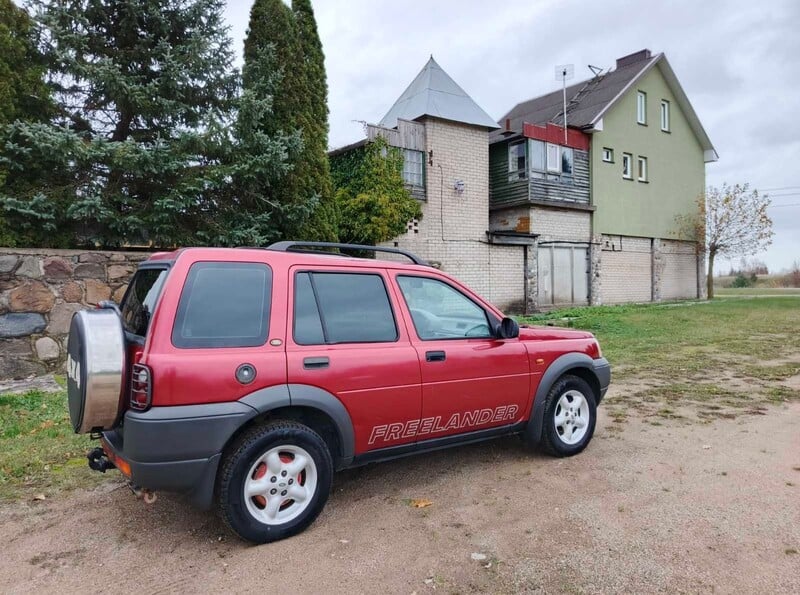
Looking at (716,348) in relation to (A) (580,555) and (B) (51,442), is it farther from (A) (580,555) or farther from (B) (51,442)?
(B) (51,442)

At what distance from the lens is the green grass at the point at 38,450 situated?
13.4ft

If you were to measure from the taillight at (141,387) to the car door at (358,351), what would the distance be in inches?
29.5

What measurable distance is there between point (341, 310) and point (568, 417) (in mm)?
2277

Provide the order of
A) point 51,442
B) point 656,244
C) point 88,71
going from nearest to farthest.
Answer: point 51,442 < point 88,71 < point 656,244

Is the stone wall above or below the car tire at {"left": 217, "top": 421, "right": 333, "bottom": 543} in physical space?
above

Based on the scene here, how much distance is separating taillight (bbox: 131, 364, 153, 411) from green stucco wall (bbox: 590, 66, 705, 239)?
21.5 meters

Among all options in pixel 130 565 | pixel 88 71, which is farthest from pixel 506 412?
pixel 88 71

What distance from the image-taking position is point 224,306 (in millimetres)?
3146

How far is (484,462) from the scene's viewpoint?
450 cm

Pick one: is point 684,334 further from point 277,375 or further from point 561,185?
point 277,375

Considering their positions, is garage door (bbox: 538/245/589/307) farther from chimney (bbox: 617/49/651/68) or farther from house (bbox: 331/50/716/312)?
chimney (bbox: 617/49/651/68)

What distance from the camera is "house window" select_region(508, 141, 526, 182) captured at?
20.0 meters

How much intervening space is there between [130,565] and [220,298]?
4.97 feet

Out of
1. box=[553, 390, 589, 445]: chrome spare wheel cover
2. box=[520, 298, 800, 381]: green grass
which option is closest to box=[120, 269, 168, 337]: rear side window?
box=[553, 390, 589, 445]: chrome spare wheel cover
